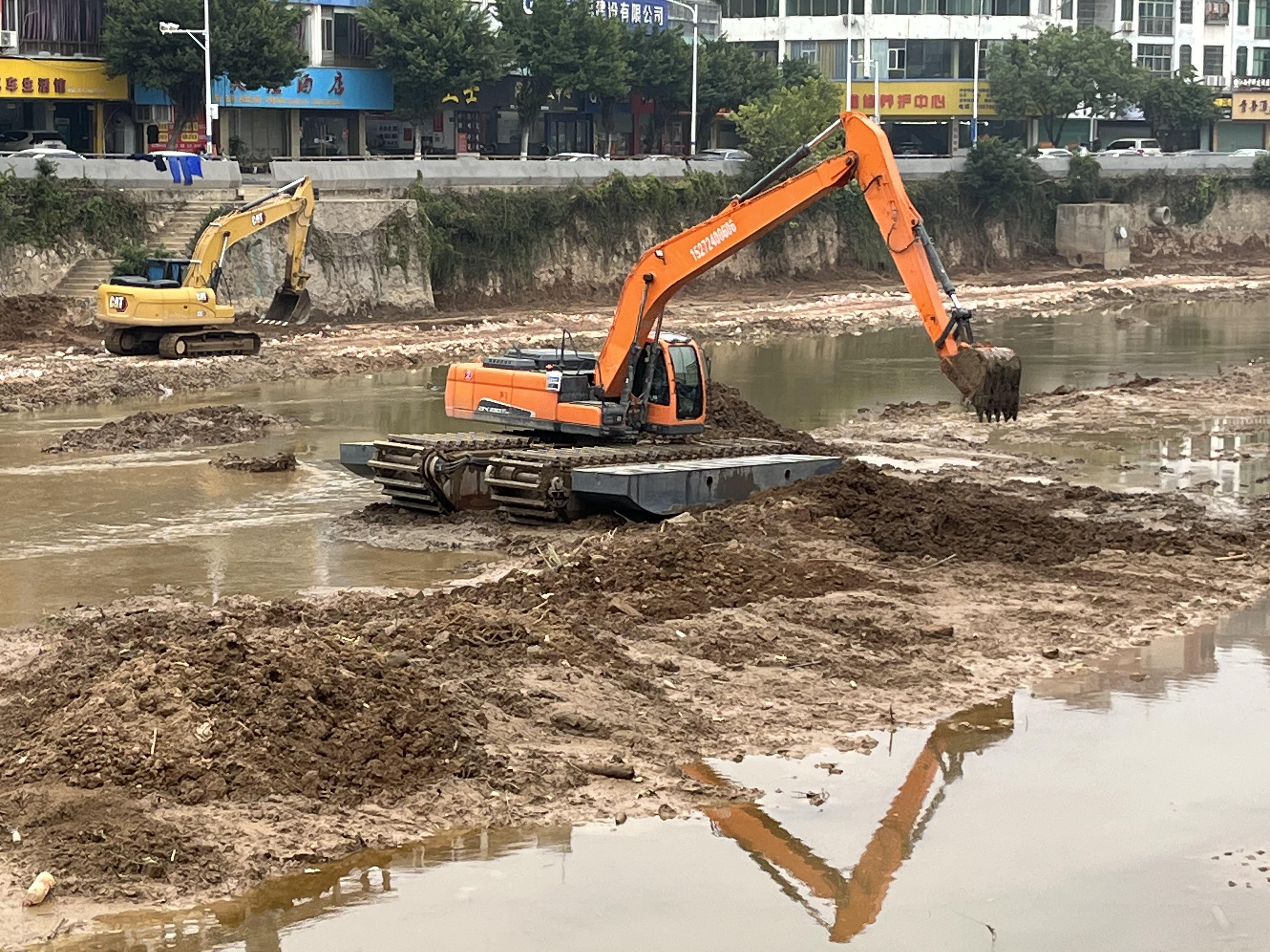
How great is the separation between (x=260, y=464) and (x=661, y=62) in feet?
173

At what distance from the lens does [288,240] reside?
4409cm

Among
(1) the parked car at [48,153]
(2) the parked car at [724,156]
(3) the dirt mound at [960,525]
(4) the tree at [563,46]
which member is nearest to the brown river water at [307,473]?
(3) the dirt mound at [960,525]

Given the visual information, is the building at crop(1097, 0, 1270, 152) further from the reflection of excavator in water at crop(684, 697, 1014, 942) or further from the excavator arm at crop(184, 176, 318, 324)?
the reflection of excavator in water at crop(684, 697, 1014, 942)

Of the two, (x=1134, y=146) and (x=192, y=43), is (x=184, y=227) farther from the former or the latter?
(x=1134, y=146)

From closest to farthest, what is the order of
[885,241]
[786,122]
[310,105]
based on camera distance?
[885,241]
[786,122]
[310,105]

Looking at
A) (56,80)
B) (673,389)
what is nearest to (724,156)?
(56,80)

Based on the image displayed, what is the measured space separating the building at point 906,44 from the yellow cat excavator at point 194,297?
51.5 m

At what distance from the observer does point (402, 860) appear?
1162 centimetres

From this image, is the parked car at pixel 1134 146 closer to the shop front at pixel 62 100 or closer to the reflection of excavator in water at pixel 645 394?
the shop front at pixel 62 100

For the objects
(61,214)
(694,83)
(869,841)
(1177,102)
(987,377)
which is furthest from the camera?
(1177,102)

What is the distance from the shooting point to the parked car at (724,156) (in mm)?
64438

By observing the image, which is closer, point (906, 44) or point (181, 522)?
point (181, 522)

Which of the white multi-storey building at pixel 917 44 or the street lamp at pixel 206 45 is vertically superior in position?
the white multi-storey building at pixel 917 44

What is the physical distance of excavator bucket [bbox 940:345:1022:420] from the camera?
20.2m
